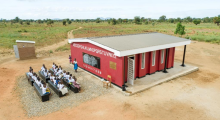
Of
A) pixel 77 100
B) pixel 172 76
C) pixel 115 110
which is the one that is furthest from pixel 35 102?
pixel 172 76

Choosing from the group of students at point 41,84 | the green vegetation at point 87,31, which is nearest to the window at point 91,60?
the group of students at point 41,84

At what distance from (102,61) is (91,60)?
5.57ft

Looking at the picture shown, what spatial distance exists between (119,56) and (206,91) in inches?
262

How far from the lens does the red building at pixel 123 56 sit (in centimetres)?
1059

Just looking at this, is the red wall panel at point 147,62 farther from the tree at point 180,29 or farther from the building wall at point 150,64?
the tree at point 180,29

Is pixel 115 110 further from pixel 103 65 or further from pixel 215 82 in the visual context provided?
pixel 215 82

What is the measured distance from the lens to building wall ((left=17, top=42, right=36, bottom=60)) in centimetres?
1847

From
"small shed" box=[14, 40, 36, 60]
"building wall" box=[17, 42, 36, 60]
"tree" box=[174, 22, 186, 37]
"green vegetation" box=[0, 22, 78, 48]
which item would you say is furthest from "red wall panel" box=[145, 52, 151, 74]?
"tree" box=[174, 22, 186, 37]

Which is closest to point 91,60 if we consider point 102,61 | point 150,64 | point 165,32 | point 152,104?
point 102,61

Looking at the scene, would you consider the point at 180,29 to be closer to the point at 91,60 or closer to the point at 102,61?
the point at 91,60

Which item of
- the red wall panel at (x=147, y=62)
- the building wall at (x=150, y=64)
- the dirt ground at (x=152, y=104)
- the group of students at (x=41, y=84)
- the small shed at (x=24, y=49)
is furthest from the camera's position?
the small shed at (x=24, y=49)

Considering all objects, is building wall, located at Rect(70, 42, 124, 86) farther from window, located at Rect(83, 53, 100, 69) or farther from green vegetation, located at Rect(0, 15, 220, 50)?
green vegetation, located at Rect(0, 15, 220, 50)

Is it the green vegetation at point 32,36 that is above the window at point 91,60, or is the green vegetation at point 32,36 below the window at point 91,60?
above

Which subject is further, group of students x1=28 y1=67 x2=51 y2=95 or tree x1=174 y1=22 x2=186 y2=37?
tree x1=174 y1=22 x2=186 y2=37
